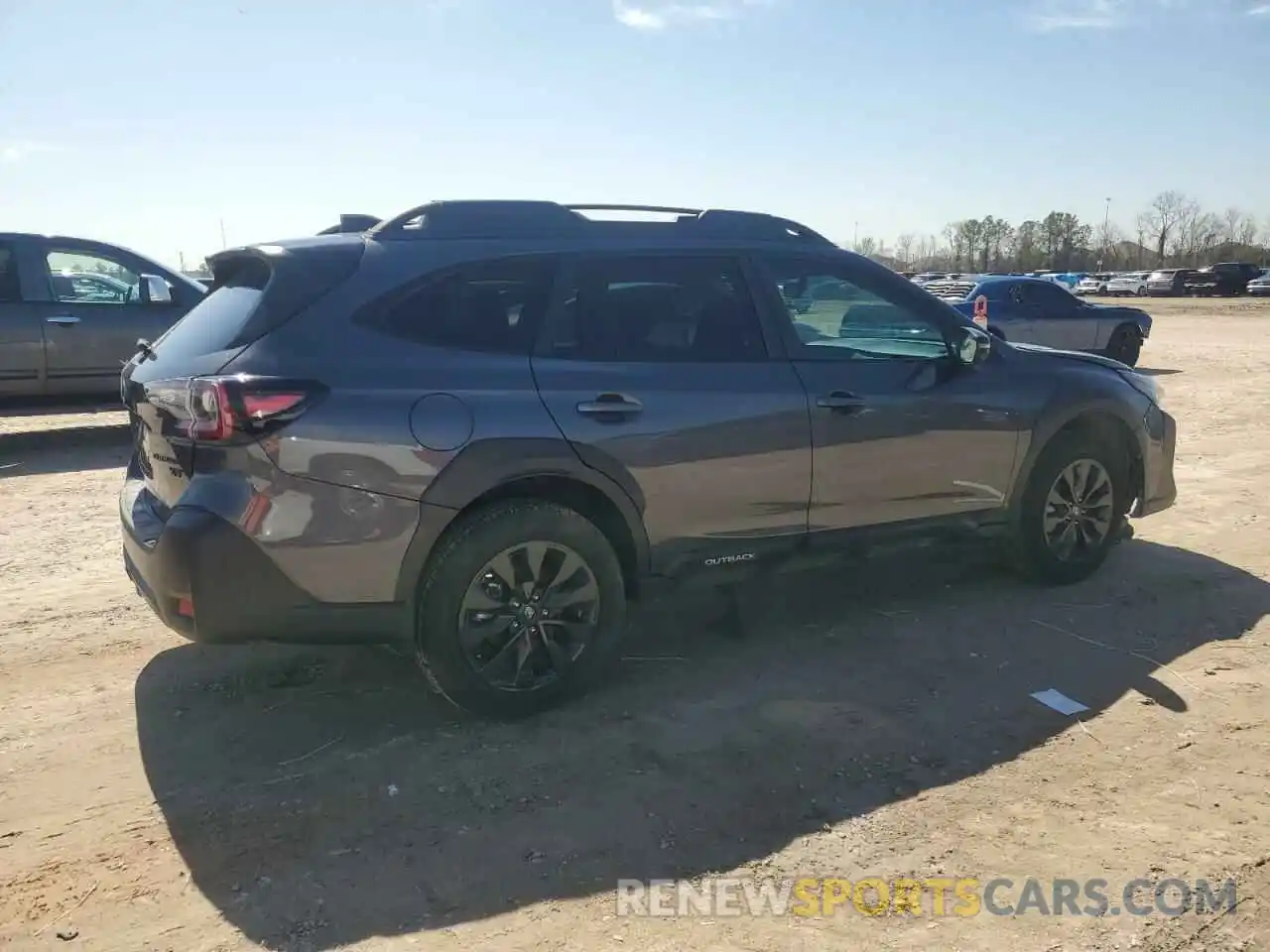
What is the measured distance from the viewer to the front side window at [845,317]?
175 inches

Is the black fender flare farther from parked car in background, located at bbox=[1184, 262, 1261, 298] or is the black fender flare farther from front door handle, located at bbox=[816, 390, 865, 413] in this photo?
parked car in background, located at bbox=[1184, 262, 1261, 298]

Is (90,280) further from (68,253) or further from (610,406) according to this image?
(610,406)

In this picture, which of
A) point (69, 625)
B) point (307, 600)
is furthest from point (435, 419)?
point (69, 625)

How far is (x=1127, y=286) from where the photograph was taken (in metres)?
57.9

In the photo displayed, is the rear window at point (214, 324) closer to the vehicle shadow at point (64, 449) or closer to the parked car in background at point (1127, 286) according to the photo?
the vehicle shadow at point (64, 449)

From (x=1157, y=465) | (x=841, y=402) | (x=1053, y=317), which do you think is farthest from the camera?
(x=1053, y=317)

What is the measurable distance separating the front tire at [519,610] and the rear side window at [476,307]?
62 centimetres

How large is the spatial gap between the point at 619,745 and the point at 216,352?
1.95 metres

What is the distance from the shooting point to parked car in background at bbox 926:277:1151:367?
15258 mm

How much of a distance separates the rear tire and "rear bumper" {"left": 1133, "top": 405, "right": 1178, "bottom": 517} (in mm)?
11564

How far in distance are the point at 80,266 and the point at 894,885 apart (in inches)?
351

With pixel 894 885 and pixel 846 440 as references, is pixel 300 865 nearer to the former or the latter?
pixel 894 885

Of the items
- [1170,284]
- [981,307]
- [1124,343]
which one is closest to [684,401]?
[981,307]

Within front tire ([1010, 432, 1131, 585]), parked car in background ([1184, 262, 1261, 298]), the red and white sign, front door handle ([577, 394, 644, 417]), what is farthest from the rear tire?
parked car in background ([1184, 262, 1261, 298])
